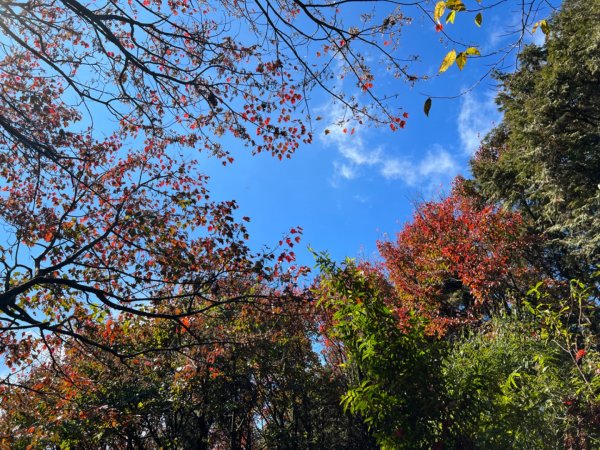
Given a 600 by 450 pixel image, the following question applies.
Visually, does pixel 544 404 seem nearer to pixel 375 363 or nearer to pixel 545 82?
pixel 375 363

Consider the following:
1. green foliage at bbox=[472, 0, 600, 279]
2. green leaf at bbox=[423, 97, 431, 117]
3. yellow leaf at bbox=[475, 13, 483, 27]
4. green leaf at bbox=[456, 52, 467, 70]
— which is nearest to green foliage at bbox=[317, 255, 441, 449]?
green leaf at bbox=[423, 97, 431, 117]

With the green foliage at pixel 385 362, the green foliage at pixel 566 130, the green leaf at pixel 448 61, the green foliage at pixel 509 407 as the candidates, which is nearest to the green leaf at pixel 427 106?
the green leaf at pixel 448 61

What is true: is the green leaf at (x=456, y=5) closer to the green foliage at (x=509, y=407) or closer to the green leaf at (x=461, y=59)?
the green leaf at (x=461, y=59)

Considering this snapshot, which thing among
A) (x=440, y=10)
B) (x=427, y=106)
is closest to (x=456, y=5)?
(x=440, y=10)

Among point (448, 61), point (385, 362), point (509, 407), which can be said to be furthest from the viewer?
point (509, 407)

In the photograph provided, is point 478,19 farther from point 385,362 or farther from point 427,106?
point 385,362

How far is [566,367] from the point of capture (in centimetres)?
436

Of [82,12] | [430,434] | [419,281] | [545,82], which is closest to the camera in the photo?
[430,434]

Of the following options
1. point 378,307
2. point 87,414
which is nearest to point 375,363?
point 378,307

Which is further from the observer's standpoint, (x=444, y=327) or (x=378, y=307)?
(x=444, y=327)

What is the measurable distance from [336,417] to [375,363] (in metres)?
12.5

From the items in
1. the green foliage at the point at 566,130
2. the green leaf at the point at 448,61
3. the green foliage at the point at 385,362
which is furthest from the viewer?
the green foliage at the point at 566,130

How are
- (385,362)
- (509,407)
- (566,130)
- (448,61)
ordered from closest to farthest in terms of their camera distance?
(448,61) < (385,362) < (509,407) < (566,130)

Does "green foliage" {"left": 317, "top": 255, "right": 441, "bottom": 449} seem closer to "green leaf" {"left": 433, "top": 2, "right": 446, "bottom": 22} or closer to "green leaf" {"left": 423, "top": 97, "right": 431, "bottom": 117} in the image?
"green leaf" {"left": 423, "top": 97, "right": 431, "bottom": 117}
